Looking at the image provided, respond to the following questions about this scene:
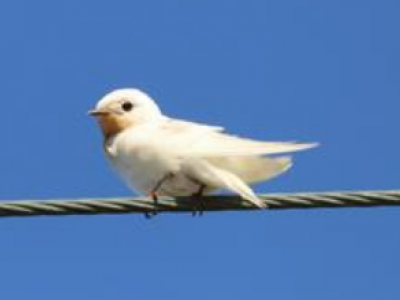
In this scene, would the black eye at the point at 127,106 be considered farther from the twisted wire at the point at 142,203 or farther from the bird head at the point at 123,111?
the twisted wire at the point at 142,203

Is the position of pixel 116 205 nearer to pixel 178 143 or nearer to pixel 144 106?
pixel 178 143

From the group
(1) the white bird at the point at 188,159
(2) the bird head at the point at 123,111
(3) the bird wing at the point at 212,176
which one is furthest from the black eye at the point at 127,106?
(3) the bird wing at the point at 212,176

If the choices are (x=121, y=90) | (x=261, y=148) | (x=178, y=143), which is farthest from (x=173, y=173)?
(x=121, y=90)

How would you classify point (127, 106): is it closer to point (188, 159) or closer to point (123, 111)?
point (123, 111)

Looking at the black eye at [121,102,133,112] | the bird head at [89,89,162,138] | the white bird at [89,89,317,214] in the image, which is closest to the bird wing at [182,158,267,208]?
the white bird at [89,89,317,214]

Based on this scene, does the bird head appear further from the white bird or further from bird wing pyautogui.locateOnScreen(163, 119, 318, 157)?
bird wing pyautogui.locateOnScreen(163, 119, 318, 157)

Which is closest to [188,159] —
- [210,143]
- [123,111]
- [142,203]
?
[210,143]

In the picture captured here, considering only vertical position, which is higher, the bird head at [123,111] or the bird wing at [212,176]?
the bird head at [123,111]
